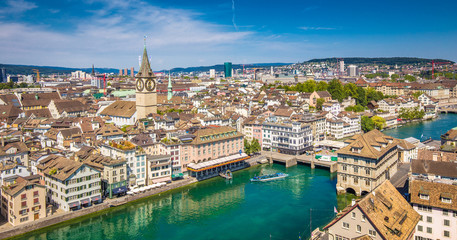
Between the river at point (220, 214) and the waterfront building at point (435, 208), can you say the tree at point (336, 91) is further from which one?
the waterfront building at point (435, 208)

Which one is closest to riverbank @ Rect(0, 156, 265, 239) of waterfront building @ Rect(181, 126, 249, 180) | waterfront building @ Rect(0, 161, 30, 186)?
waterfront building @ Rect(181, 126, 249, 180)

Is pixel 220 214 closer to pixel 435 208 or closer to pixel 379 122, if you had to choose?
pixel 435 208

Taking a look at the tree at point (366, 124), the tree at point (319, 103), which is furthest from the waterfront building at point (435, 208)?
the tree at point (319, 103)

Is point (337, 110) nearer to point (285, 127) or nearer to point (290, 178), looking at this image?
point (285, 127)

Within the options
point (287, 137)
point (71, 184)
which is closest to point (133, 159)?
point (71, 184)

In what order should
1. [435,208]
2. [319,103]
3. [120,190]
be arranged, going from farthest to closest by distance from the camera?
[319,103], [120,190], [435,208]

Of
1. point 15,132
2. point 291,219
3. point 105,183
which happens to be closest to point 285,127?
point 291,219
